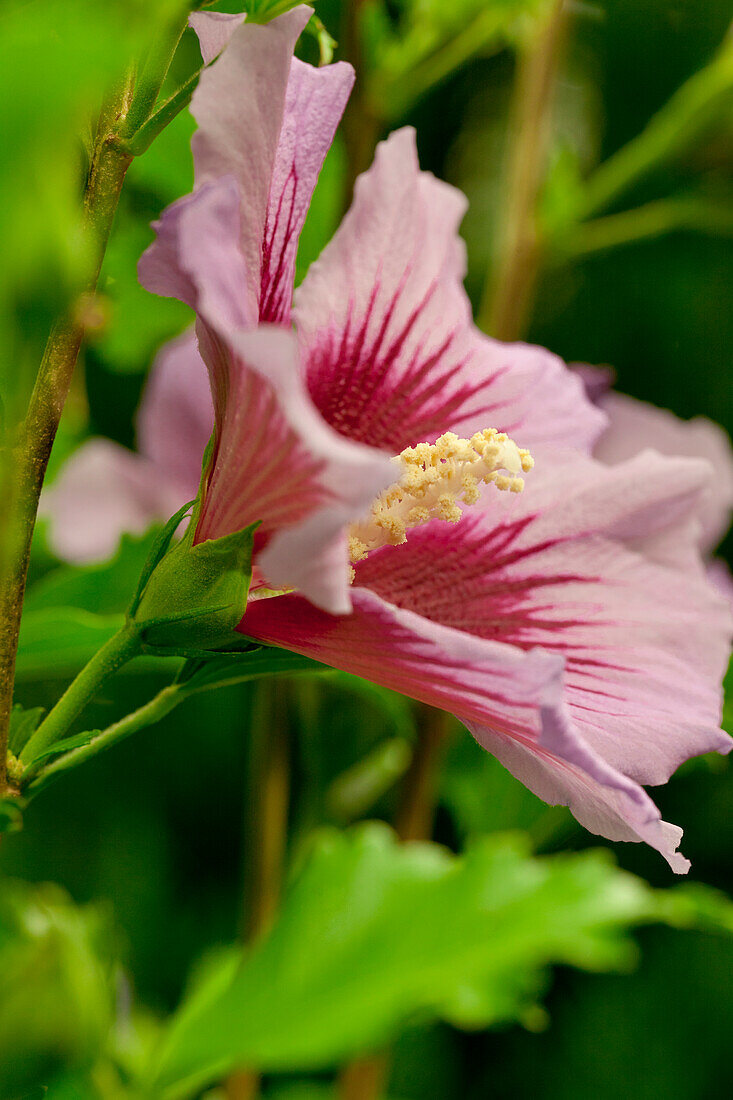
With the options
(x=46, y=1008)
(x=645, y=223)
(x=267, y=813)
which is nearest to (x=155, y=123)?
(x=46, y=1008)

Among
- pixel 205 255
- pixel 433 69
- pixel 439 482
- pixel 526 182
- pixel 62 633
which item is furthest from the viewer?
pixel 526 182

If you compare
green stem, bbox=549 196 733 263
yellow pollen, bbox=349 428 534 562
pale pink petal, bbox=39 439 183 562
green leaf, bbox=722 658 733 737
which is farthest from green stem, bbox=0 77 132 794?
green stem, bbox=549 196 733 263

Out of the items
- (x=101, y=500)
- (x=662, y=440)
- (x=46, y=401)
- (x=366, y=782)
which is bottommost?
(x=366, y=782)

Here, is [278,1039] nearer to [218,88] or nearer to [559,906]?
[559,906]

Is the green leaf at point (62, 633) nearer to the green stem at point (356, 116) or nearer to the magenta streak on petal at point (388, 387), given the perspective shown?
the magenta streak on petal at point (388, 387)

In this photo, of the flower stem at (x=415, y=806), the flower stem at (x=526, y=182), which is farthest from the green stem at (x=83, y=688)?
the flower stem at (x=526, y=182)

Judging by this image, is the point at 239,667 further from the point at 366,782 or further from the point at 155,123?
the point at 366,782

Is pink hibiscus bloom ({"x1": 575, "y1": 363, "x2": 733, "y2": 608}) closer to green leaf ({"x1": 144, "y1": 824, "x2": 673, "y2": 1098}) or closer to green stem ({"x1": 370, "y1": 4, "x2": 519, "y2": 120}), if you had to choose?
green stem ({"x1": 370, "y1": 4, "x2": 519, "y2": 120})
